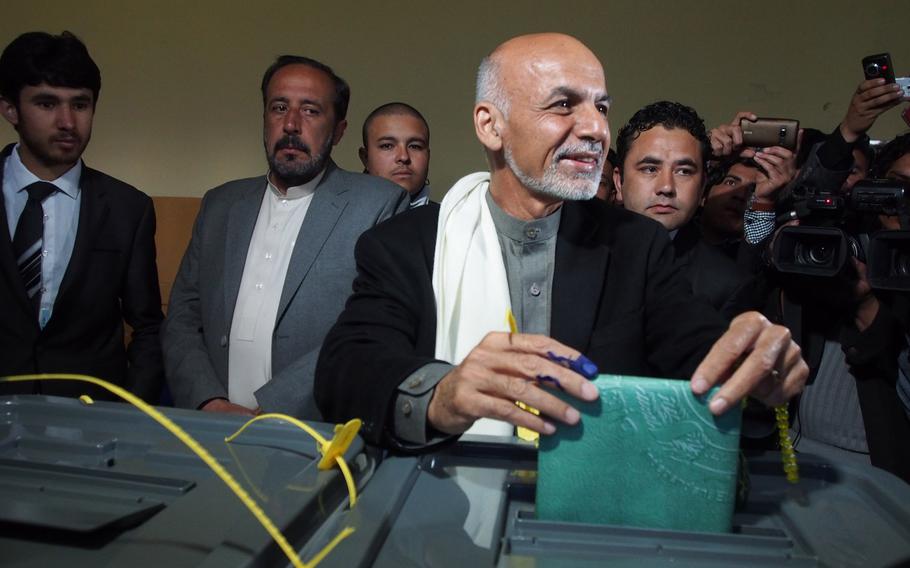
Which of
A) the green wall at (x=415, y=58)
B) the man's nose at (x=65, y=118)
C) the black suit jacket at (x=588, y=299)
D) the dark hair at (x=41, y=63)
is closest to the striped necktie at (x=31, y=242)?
the man's nose at (x=65, y=118)

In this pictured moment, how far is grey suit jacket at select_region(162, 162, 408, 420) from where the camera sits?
1.84 metres

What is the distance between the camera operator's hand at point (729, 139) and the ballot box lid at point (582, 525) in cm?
144

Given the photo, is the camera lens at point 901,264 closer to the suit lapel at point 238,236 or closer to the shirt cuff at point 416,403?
the shirt cuff at point 416,403

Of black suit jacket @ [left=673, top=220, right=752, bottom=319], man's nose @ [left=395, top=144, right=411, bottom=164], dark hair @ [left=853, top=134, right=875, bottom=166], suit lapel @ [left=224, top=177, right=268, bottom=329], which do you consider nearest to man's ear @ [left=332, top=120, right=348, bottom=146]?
suit lapel @ [left=224, top=177, right=268, bottom=329]

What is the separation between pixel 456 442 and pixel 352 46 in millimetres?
4012

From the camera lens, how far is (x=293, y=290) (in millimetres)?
1908

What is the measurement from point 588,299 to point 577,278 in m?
0.05

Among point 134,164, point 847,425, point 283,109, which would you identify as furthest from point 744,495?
point 134,164

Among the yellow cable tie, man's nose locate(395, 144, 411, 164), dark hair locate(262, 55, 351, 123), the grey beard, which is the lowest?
the yellow cable tie

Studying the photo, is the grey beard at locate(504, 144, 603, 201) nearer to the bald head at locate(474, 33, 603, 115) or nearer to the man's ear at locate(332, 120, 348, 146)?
the bald head at locate(474, 33, 603, 115)

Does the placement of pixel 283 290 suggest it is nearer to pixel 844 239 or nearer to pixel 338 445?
pixel 338 445

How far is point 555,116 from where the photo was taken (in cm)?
140

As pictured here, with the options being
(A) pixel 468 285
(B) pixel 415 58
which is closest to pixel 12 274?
(A) pixel 468 285

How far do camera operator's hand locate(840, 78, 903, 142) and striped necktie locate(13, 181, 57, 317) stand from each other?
223 cm
